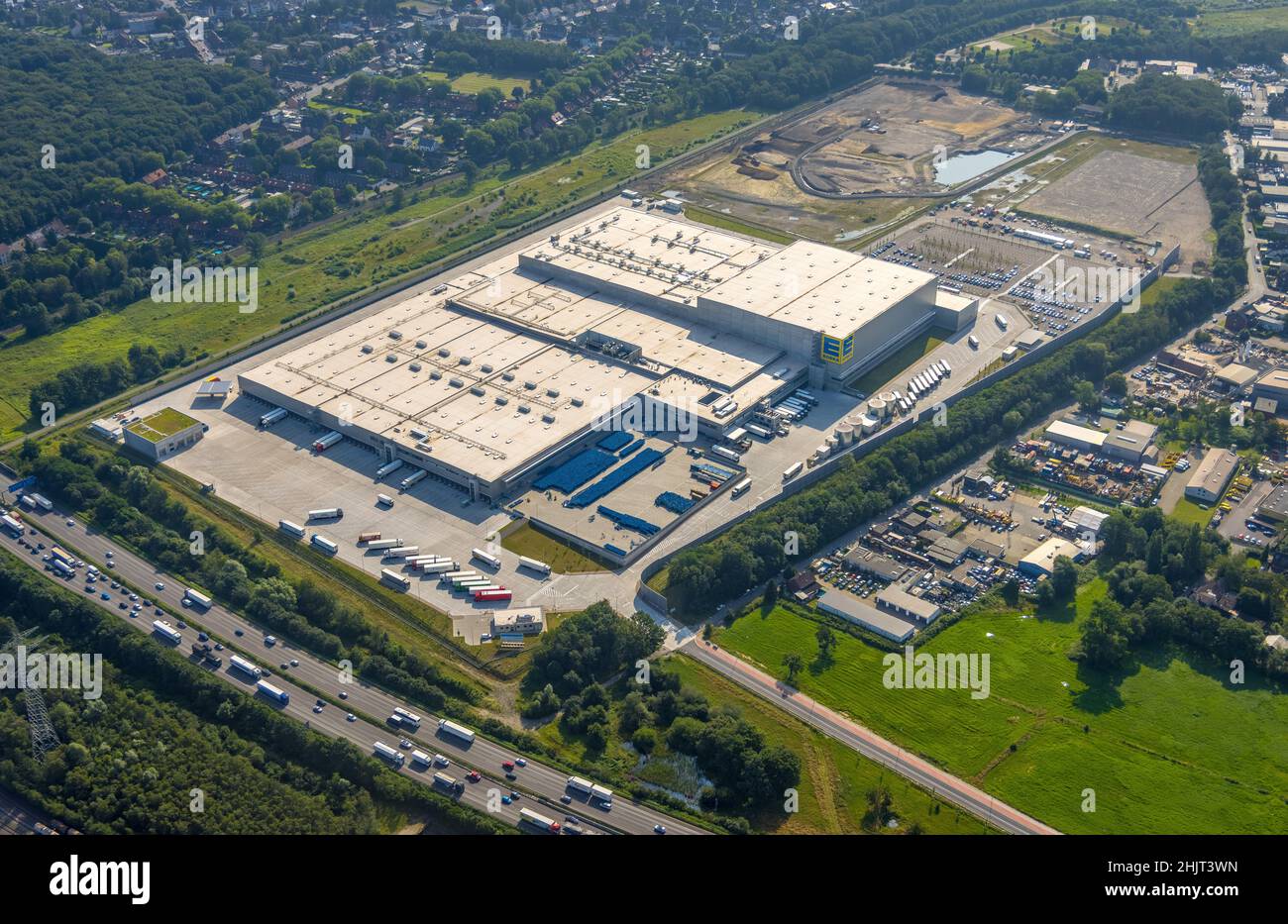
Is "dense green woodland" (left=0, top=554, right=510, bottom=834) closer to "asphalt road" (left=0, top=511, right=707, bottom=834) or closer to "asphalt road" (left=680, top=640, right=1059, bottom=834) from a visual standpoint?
"asphalt road" (left=0, top=511, right=707, bottom=834)

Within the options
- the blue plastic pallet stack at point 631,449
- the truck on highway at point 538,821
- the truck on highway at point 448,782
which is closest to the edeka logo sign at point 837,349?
the blue plastic pallet stack at point 631,449

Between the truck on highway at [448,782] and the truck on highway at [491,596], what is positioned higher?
the truck on highway at [491,596]

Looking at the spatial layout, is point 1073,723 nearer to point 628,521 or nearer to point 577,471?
point 628,521

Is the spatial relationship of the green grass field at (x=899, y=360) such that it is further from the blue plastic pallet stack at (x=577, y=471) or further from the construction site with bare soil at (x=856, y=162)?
the construction site with bare soil at (x=856, y=162)

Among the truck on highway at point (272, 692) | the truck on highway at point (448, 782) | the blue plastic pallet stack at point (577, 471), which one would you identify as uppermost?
the blue plastic pallet stack at point (577, 471)

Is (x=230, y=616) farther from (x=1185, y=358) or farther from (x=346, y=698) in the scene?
(x=1185, y=358)

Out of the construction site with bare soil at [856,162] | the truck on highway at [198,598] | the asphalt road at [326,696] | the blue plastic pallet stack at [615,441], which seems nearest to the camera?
the asphalt road at [326,696]

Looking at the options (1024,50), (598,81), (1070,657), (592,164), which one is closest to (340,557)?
(1070,657)

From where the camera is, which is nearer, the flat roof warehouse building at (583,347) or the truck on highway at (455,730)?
the truck on highway at (455,730)
